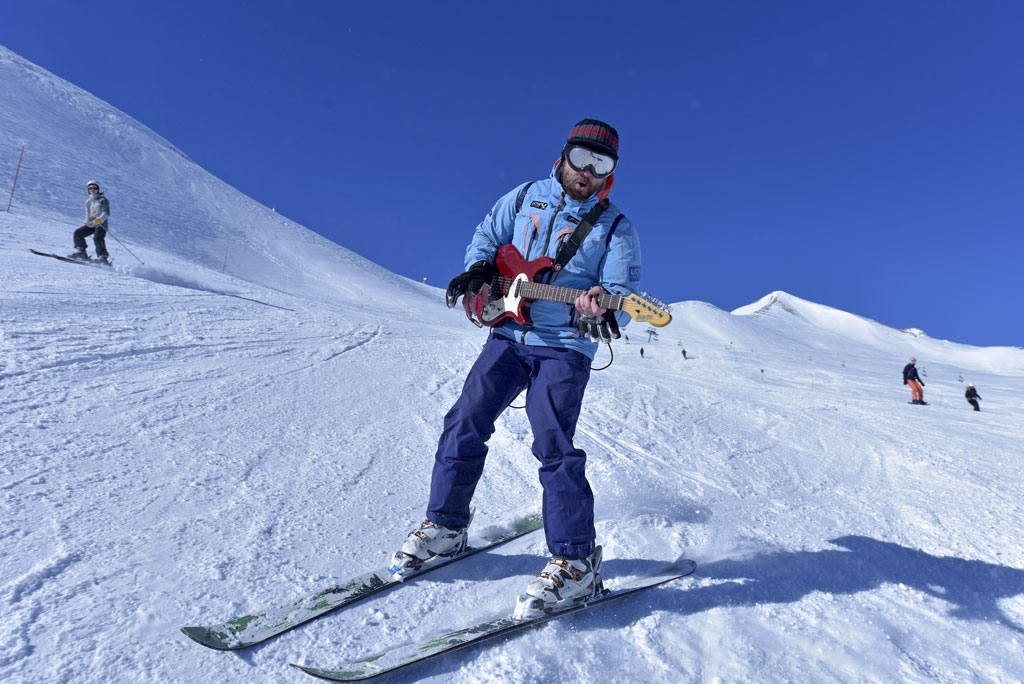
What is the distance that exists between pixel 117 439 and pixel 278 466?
0.99m

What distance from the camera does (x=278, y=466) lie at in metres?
3.51

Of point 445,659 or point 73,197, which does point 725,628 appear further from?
point 73,197

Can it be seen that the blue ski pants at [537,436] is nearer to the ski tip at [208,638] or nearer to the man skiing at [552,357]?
the man skiing at [552,357]

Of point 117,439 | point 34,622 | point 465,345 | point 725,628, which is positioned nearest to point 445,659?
point 725,628

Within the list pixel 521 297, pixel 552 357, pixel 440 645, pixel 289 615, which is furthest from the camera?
pixel 521 297

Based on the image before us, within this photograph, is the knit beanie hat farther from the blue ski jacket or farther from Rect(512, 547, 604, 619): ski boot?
Rect(512, 547, 604, 619): ski boot

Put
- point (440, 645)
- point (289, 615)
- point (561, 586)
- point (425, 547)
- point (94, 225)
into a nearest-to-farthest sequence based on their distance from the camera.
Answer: point (440, 645), point (289, 615), point (561, 586), point (425, 547), point (94, 225)

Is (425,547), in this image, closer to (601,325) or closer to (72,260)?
(601,325)

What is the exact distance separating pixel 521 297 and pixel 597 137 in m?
0.97

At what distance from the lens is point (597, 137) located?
3078mm

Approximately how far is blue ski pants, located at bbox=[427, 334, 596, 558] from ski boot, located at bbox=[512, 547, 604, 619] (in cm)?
5

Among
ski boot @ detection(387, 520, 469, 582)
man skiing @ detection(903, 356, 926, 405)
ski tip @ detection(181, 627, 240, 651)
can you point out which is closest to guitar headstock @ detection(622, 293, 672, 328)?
ski boot @ detection(387, 520, 469, 582)

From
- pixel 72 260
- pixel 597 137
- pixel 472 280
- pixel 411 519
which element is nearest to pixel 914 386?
pixel 597 137

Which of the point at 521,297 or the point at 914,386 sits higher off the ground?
the point at 914,386
